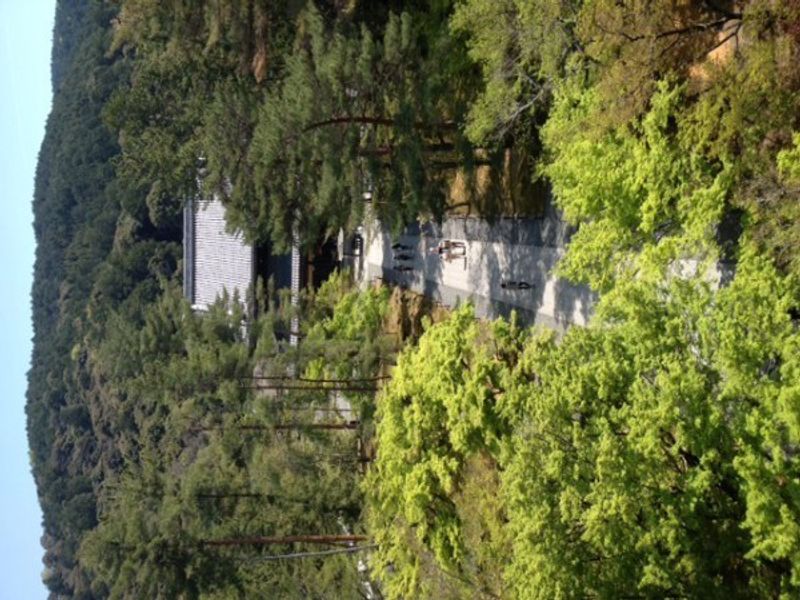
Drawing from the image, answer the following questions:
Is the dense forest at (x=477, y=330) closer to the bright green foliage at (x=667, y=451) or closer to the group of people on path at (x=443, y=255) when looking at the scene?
the bright green foliage at (x=667, y=451)

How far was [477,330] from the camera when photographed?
1947 centimetres

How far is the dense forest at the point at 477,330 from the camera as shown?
38.9ft

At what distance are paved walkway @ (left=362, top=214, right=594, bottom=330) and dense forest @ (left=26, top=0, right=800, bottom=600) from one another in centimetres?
84

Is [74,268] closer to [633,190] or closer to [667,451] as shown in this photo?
[633,190]

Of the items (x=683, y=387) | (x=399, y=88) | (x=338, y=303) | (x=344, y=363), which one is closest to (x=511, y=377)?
(x=683, y=387)

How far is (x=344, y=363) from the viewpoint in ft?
85.4

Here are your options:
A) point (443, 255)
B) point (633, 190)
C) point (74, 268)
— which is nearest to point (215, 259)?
point (443, 255)

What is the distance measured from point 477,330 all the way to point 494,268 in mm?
4396

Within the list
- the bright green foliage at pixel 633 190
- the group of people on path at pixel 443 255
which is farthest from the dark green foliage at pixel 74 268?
the bright green foliage at pixel 633 190

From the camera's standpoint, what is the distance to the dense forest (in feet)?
38.9

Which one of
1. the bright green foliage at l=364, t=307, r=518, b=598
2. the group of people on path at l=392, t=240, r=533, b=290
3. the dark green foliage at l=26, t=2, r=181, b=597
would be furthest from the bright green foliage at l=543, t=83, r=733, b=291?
the dark green foliage at l=26, t=2, r=181, b=597

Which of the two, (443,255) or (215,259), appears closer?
(443,255)

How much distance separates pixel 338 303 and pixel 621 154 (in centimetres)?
1740

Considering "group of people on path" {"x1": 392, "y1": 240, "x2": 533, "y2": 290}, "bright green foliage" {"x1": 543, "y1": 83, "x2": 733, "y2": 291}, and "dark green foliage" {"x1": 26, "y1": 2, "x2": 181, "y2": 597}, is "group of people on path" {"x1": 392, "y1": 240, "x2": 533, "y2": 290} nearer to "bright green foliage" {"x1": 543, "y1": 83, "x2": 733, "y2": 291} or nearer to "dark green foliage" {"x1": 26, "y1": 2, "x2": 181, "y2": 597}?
"bright green foliage" {"x1": 543, "y1": 83, "x2": 733, "y2": 291}
